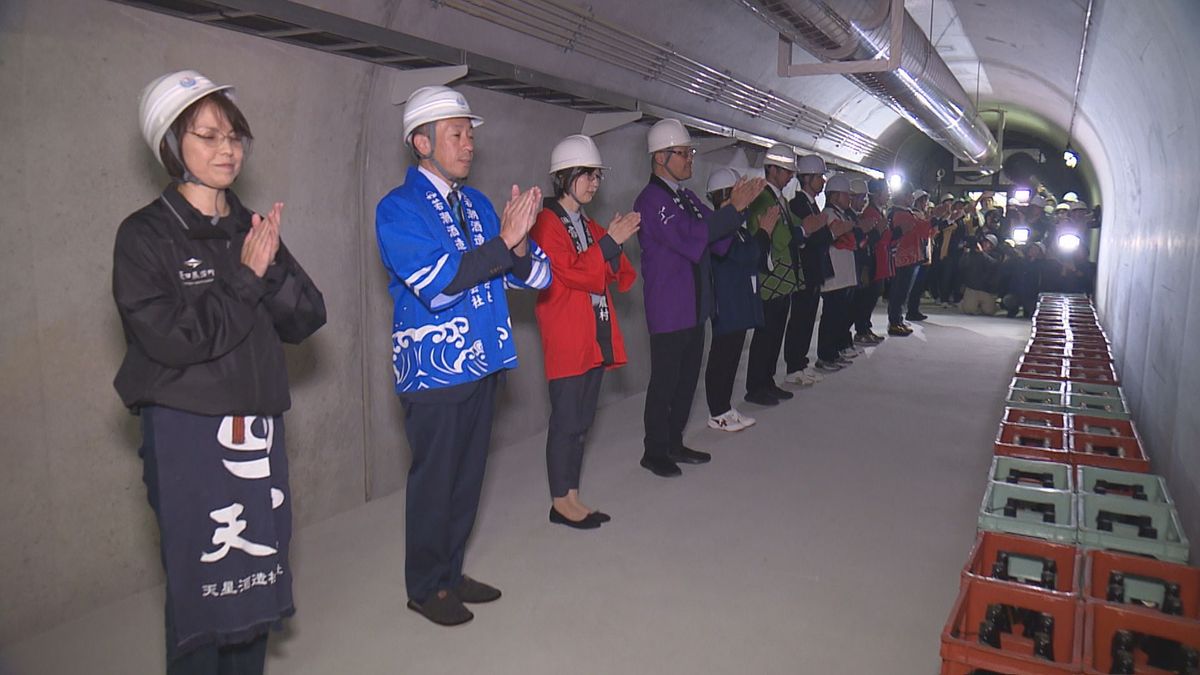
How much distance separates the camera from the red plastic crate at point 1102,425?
4.34 metres

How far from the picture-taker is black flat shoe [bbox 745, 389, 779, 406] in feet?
22.5

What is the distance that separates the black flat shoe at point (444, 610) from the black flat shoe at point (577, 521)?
98 cm

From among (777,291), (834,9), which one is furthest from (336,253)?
(777,291)

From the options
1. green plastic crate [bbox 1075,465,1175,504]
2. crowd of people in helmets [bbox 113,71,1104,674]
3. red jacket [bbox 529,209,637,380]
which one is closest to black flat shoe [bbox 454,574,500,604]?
crowd of people in helmets [bbox 113,71,1104,674]

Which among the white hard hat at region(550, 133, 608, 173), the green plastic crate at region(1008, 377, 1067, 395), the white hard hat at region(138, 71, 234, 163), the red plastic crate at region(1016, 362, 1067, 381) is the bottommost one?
the green plastic crate at region(1008, 377, 1067, 395)

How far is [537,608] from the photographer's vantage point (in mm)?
3291

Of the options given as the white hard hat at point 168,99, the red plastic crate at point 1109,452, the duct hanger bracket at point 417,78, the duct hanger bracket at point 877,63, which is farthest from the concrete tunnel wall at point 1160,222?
the white hard hat at point 168,99

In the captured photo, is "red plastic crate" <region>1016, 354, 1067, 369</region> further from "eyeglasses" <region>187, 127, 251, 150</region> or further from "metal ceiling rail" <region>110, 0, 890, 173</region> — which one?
"eyeglasses" <region>187, 127, 251, 150</region>

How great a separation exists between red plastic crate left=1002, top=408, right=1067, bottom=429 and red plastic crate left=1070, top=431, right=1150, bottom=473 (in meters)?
0.19

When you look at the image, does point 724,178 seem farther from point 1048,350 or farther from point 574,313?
point 1048,350

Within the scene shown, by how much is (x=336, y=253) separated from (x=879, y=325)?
967cm

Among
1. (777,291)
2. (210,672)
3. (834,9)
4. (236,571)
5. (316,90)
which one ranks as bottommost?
(210,672)

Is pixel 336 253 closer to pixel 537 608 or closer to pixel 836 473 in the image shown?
pixel 537 608

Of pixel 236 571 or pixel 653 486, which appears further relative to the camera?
pixel 653 486
